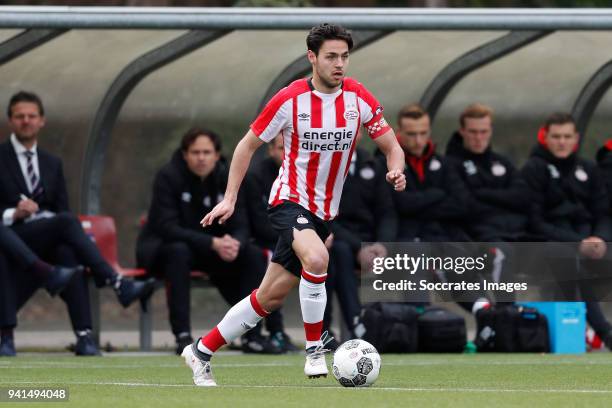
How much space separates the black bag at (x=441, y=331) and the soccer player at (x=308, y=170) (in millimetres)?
3509

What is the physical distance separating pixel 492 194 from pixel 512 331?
4.06 ft

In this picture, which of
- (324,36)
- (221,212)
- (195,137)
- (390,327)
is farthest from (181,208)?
(221,212)

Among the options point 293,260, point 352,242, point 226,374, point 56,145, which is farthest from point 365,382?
point 56,145

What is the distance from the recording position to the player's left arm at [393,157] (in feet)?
25.1

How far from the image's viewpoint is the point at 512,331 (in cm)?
1165

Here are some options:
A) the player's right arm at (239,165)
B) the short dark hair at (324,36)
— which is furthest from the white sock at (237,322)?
the short dark hair at (324,36)

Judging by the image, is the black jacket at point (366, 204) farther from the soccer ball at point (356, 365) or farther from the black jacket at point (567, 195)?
the soccer ball at point (356, 365)

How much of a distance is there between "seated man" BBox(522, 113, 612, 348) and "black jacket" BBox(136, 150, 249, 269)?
2.42m

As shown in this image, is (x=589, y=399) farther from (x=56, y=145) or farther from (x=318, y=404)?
(x=56, y=145)

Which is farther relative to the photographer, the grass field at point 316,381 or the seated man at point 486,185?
the seated man at point 486,185

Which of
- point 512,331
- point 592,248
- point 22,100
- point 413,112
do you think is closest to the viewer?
point 22,100

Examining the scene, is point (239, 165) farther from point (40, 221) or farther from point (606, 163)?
point (606, 163)

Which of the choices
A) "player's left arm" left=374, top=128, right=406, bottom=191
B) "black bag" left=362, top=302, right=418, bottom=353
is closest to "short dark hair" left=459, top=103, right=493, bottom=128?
"black bag" left=362, top=302, right=418, bottom=353

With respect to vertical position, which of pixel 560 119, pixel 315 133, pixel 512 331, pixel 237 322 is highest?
pixel 560 119
